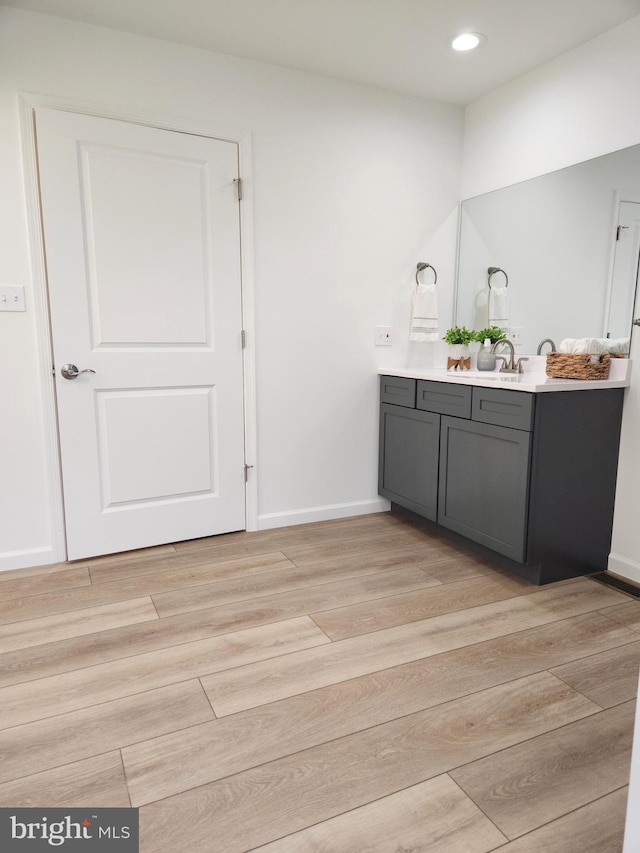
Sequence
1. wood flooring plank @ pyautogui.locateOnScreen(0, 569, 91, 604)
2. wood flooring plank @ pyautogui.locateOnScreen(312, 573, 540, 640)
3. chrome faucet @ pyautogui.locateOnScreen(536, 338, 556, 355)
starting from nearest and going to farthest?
1. wood flooring plank @ pyautogui.locateOnScreen(312, 573, 540, 640)
2. wood flooring plank @ pyautogui.locateOnScreen(0, 569, 91, 604)
3. chrome faucet @ pyautogui.locateOnScreen(536, 338, 556, 355)

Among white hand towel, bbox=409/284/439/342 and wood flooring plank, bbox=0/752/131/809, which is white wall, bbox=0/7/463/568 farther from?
wood flooring plank, bbox=0/752/131/809

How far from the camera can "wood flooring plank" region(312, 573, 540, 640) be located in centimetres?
207

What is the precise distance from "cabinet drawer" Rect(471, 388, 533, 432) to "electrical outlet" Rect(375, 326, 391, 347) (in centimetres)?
83

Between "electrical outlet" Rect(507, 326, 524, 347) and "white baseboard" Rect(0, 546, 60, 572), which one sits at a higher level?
"electrical outlet" Rect(507, 326, 524, 347)

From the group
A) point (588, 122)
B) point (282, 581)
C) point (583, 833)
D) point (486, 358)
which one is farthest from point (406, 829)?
point (588, 122)

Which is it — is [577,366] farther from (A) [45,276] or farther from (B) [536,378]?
(A) [45,276]

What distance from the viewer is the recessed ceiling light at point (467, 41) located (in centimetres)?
243

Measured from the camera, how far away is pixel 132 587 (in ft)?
7.79

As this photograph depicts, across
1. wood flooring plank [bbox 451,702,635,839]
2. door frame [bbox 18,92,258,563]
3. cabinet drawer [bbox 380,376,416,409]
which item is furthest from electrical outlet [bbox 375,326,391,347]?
wood flooring plank [bbox 451,702,635,839]

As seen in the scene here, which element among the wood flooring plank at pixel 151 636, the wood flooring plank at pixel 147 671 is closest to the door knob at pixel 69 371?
the wood flooring plank at pixel 151 636

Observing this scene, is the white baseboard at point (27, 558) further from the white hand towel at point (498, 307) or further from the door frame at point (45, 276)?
the white hand towel at point (498, 307)

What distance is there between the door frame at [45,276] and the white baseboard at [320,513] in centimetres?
9

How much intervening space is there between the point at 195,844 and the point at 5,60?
2.82 m

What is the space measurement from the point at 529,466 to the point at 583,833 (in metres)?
1.33
